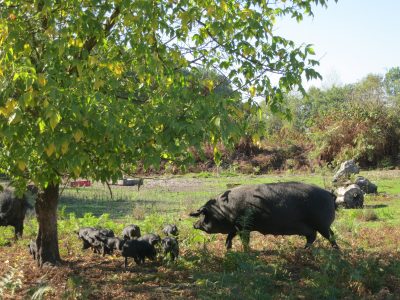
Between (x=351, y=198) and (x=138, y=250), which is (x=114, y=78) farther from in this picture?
(x=351, y=198)

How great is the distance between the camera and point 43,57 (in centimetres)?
742

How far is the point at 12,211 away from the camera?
43.7 ft

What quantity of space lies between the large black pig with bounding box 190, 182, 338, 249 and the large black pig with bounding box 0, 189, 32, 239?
5.47 m

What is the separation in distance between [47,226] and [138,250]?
5.48 feet

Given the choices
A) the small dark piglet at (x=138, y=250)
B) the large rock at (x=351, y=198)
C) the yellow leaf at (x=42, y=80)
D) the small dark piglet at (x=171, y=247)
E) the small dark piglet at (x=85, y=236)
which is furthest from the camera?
the large rock at (x=351, y=198)

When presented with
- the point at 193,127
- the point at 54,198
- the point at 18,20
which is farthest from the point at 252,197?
the point at 18,20

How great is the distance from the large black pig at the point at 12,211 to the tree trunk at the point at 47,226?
3.77 metres

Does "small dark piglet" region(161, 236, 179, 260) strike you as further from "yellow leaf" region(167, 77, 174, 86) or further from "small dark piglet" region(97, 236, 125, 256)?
"yellow leaf" region(167, 77, 174, 86)

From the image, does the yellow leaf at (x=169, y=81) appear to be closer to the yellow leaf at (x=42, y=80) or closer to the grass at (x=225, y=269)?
the yellow leaf at (x=42, y=80)

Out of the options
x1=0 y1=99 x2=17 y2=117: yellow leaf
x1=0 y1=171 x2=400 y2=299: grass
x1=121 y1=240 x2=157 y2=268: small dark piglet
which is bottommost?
x1=0 y1=171 x2=400 y2=299: grass

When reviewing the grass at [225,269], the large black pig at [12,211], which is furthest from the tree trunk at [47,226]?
the large black pig at [12,211]

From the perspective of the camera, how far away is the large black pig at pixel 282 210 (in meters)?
10.4

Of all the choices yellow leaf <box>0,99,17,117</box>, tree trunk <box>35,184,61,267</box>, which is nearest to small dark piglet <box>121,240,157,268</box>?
tree trunk <box>35,184,61,267</box>

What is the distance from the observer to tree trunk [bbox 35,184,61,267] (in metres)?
9.59
